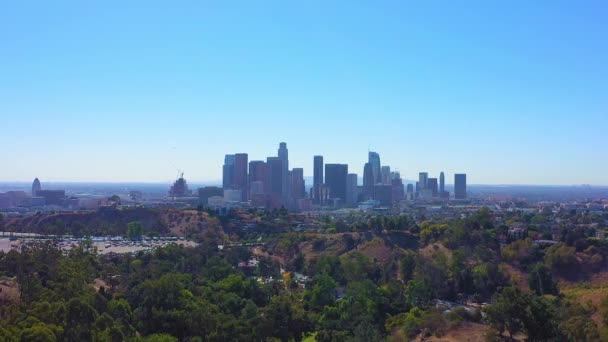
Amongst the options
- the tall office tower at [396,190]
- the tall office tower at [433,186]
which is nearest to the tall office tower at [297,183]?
the tall office tower at [396,190]

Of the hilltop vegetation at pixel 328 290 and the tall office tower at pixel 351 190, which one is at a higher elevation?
the tall office tower at pixel 351 190

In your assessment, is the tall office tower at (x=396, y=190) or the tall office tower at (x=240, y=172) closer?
the tall office tower at (x=240, y=172)

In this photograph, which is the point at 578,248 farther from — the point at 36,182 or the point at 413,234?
the point at 36,182


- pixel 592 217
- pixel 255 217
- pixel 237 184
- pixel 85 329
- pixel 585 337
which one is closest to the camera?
pixel 85 329

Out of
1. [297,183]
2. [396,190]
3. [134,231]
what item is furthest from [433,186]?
[134,231]

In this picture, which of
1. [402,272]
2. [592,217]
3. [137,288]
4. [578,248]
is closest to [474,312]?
[402,272]

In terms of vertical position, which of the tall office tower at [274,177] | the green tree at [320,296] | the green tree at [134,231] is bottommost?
the green tree at [320,296]

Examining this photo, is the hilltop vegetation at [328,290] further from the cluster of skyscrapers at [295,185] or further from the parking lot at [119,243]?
the cluster of skyscrapers at [295,185]
